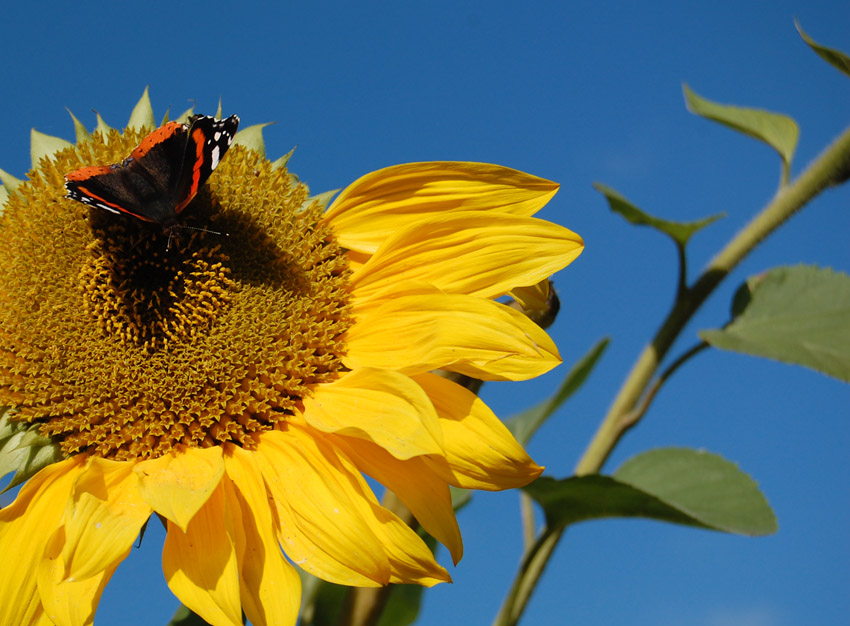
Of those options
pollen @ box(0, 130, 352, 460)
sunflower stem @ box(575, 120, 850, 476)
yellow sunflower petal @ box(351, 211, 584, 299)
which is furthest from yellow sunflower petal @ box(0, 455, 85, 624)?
sunflower stem @ box(575, 120, 850, 476)

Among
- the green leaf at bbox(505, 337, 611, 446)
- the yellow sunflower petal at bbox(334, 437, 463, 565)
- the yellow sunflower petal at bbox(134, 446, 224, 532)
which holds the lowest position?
the yellow sunflower petal at bbox(134, 446, 224, 532)

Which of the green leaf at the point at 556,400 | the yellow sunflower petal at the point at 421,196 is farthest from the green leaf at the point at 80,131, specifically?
the green leaf at the point at 556,400

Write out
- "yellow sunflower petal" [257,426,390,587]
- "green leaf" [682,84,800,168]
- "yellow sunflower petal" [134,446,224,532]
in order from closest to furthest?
"yellow sunflower petal" [134,446,224,532], "yellow sunflower petal" [257,426,390,587], "green leaf" [682,84,800,168]

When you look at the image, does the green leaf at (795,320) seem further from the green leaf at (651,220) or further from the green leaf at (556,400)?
the green leaf at (556,400)

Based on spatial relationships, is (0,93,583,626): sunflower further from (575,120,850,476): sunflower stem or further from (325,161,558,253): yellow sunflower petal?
(575,120,850,476): sunflower stem

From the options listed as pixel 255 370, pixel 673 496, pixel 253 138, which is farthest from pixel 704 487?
pixel 253 138

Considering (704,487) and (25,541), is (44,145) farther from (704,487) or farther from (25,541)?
(704,487)

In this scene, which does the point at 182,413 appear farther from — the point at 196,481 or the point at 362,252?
the point at 362,252
